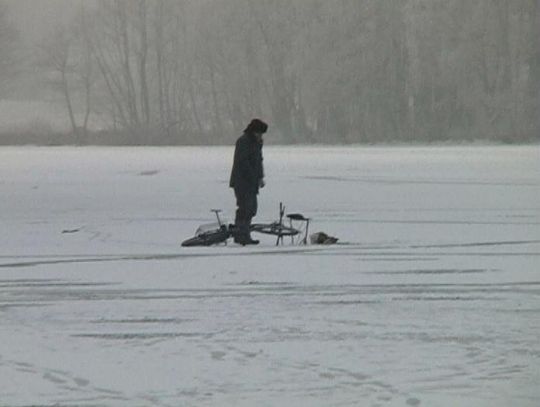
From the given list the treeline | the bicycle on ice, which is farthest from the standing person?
the treeline

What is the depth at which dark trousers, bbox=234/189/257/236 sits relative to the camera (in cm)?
1873

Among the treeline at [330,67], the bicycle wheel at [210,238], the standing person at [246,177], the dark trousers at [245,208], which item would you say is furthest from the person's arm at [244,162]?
the treeline at [330,67]

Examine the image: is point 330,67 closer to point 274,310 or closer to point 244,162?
point 244,162

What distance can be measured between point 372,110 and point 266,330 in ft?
245

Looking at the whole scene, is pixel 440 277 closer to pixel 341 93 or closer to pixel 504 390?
pixel 504 390

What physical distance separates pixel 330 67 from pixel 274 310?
69.0 m

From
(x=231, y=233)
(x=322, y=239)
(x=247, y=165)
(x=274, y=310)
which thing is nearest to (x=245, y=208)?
(x=231, y=233)

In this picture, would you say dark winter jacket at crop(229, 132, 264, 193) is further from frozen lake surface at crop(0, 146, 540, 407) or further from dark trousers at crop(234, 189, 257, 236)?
frozen lake surface at crop(0, 146, 540, 407)

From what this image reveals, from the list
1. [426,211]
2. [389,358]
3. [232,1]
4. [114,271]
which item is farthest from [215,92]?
[389,358]

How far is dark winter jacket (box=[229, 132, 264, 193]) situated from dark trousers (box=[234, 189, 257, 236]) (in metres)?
0.06

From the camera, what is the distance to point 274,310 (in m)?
12.4

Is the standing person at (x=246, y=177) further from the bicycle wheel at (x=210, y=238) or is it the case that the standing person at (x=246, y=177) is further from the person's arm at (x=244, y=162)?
the bicycle wheel at (x=210, y=238)

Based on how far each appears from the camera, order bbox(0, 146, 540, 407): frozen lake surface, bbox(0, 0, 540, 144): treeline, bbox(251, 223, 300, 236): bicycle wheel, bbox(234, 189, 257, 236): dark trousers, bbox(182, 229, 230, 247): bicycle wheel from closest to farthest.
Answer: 1. bbox(0, 146, 540, 407): frozen lake surface
2. bbox(182, 229, 230, 247): bicycle wheel
3. bbox(234, 189, 257, 236): dark trousers
4. bbox(251, 223, 300, 236): bicycle wheel
5. bbox(0, 0, 540, 144): treeline

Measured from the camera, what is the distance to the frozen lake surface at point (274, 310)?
29.3 feet
